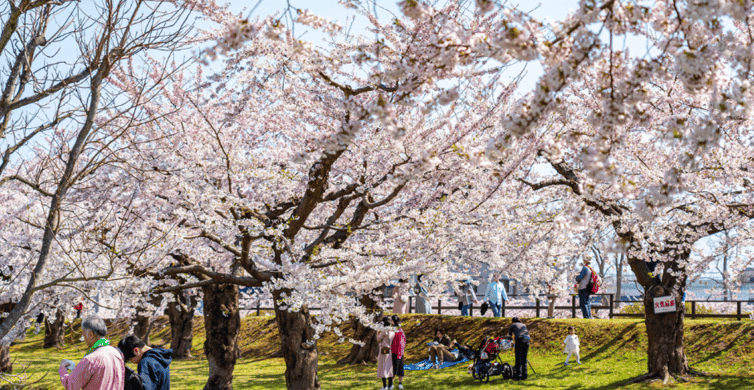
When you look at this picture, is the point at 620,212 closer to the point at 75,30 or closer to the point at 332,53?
the point at 332,53

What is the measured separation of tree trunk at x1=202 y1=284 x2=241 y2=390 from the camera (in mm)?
11648

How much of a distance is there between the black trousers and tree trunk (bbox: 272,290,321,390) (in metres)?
4.58

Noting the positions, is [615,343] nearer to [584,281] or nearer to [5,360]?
[584,281]

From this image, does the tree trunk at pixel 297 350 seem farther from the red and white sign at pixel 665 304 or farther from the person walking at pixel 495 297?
the person walking at pixel 495 297

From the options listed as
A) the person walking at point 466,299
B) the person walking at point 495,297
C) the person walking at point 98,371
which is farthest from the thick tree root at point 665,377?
the person walking at point 98,371

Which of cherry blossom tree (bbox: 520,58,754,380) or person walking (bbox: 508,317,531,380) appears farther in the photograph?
person walking (bbox: 508,317,531,380)

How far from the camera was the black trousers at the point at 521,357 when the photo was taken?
40.2ft

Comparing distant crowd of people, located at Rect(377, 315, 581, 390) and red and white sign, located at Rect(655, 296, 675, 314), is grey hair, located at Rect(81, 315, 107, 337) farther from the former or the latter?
red and white sign, located at Rect(655, 296, 675, 314)

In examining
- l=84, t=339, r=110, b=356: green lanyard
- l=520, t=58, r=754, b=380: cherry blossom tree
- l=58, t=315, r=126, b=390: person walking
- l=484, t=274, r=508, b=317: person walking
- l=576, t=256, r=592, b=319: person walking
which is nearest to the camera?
l=520, t=58, r=754, b=380: cherry blossom tree

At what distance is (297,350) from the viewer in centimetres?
1016

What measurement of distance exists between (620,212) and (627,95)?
23.8 ft

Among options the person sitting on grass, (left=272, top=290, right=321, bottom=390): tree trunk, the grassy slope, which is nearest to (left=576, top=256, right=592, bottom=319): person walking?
the grassy slope

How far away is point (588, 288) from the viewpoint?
14.8 metres

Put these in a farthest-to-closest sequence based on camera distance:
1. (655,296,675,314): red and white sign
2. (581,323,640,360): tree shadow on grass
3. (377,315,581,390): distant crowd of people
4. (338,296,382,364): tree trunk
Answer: (338,296,382,364): tree trunk
(581,323,640,360): tree shadow on grass
(377,315,581,390): distant crowd of people
(655,296,675,314): red and white sign
